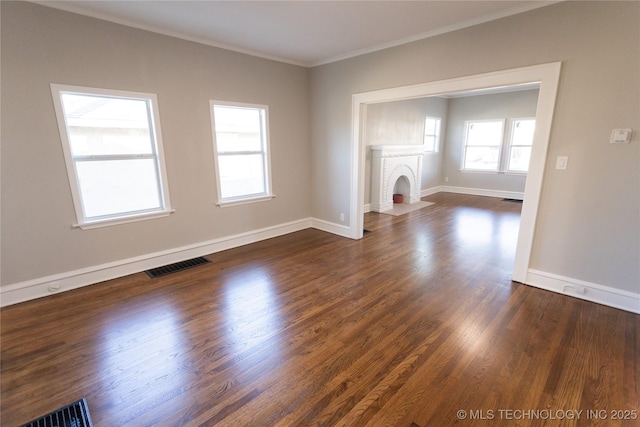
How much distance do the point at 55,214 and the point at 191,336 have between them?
6.46ft

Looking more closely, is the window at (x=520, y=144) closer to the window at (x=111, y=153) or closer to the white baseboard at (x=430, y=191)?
the white baseboard at (x=430, y=191)

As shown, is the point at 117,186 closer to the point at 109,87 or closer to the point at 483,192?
the point at 109,87

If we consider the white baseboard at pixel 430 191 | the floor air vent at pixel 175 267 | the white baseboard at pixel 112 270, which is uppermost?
the white baseboard at pixel 430 191

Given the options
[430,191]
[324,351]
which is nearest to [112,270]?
[324,351]

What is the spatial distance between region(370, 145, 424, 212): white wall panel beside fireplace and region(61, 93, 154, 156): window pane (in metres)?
4.43

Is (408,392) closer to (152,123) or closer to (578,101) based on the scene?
(578,101)

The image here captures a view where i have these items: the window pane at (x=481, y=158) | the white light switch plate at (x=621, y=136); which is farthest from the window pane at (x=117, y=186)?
the window pane at (x=481, y=158)

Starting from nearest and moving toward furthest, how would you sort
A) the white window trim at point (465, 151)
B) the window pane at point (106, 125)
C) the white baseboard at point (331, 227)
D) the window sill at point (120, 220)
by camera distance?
the window pane at point (106, 125) < the window sill at point (120, 220) < the white baseboard at point (331, 227) < the white window trim at point (465, 151)

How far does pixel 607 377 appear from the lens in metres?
1.88

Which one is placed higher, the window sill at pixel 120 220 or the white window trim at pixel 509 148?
the white window trim at pixel 509 148

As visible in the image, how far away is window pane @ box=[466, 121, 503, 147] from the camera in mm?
7758

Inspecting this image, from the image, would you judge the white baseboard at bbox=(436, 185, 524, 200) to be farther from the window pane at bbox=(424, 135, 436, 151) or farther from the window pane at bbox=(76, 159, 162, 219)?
the window pane at bbox=(76, 159, 162, 219)

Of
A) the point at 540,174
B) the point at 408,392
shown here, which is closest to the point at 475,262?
the point at 540,174

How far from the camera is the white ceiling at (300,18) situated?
2.61 metres
